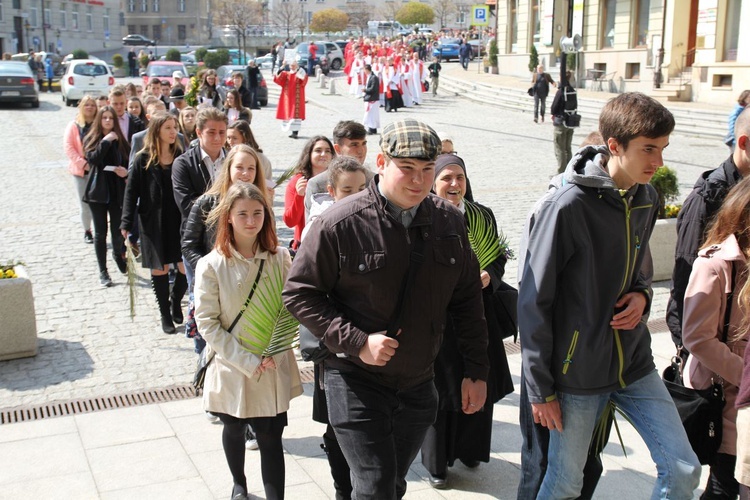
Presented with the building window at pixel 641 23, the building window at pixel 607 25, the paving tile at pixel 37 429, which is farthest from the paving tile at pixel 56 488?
the building window at pixel 607 25

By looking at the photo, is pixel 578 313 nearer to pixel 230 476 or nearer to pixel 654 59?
pixel 230 476

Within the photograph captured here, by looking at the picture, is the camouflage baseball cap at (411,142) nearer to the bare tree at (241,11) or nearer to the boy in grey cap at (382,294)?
the boy in grey cap at (382,294)

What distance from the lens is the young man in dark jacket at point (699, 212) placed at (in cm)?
413

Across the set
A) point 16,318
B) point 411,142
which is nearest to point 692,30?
point 16,318

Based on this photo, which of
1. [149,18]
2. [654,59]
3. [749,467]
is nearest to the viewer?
[749,467]

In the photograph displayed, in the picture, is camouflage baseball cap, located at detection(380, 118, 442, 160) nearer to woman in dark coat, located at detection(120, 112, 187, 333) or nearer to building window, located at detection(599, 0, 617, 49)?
woman in dark coat, located at detection(120, 112, 187, 333)

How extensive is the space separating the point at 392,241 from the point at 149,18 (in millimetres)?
108651

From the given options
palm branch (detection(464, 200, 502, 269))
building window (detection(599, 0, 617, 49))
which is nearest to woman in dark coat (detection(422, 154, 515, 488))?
palm branch (detection(464, 200, 502, 269))

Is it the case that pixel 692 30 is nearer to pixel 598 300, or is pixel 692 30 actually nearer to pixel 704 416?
pixel 704 416

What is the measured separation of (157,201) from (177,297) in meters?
0.95

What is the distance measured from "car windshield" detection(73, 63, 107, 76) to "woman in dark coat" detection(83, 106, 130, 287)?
26149 millimetres

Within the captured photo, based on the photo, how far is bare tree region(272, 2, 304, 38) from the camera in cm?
9081

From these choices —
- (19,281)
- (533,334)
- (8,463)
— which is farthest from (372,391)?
(19,281)

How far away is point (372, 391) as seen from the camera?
341cm
